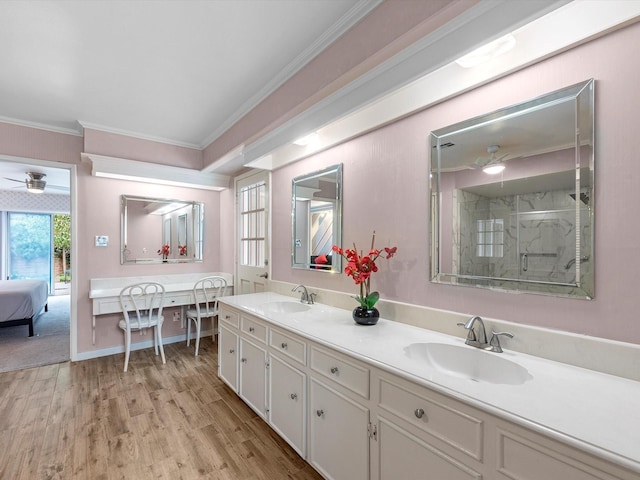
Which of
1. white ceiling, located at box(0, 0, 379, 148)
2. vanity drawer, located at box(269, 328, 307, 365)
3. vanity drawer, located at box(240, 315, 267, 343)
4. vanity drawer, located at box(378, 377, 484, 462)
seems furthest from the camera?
vanity drawer, located at box(240, 315, 267, 343)

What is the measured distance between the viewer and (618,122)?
3.83 feet

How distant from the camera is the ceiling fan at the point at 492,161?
1510mm

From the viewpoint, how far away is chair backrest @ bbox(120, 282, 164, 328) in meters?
3.25

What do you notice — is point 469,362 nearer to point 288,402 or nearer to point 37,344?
point 288,402

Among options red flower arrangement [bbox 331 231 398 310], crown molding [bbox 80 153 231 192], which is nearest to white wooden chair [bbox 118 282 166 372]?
crown molding [bbox 80 153 231 192]

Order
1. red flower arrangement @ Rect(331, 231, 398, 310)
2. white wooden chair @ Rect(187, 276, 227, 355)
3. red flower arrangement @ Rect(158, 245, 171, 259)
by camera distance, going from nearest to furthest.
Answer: red flower arrangement @ Rect(331, 231, 398, 310), white wooden chair @ Rect(187, 276, 227, 355), red flower arrangement @ Rect(158, 245, 171, 259)

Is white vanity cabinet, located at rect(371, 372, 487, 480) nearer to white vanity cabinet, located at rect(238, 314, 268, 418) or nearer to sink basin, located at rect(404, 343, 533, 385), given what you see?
sink basin, located at rect(404, 343, 533, 385)

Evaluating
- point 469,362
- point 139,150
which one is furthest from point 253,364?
point 139,150

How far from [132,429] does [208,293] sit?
178 centimetres

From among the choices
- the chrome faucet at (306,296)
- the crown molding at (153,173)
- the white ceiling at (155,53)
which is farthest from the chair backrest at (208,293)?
the white ceiling at (155,53)

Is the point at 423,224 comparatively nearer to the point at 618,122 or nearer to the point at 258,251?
the point at 618,122

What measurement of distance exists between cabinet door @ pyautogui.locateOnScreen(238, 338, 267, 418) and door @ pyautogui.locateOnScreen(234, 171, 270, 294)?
3.41ft

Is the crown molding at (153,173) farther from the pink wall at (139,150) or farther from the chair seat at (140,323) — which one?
the chair seat at (140,323)

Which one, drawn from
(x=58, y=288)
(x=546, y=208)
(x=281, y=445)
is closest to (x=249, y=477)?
(x=281, y=445)
